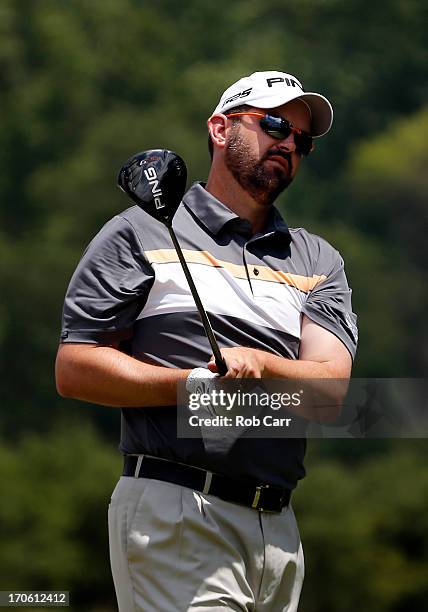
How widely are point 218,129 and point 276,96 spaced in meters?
0.17

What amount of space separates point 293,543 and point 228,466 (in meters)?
0.25

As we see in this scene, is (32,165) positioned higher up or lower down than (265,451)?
higher up

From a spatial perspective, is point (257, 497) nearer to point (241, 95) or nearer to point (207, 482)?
point (207, 482)

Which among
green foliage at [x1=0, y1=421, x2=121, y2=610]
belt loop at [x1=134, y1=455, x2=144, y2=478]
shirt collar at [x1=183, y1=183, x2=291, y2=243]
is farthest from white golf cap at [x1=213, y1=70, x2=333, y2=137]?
green foliage at [x1=0, y1=421, x2=121, y2=610]

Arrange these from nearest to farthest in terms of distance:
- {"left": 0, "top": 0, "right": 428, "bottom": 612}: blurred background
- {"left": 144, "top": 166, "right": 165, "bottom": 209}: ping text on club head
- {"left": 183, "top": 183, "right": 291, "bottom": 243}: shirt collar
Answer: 1. {"left": 144, "top": 166, "right": 165, "bottom": 209}: ping text on club head
2. {"left": 183, "top": 183, "right": 291, "bottom": 243}: shirt collar
3. {"left": 0, "top": 0, "right": 428, "bottom": 612}: blurred background

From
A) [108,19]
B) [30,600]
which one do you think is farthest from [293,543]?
[108,19]

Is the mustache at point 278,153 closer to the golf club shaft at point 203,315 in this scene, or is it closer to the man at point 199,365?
the man at point 199,365

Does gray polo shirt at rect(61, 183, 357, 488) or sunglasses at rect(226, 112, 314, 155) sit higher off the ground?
sunglasses at rect(226, 112, 314, 155)

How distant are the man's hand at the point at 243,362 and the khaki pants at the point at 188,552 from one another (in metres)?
0.27

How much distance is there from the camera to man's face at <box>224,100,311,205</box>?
2.93 m

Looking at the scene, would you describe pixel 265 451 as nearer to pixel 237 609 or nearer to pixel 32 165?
pixel 237 609

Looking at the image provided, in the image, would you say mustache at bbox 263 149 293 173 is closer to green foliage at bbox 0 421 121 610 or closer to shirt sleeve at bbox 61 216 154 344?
shirt sleeve at bbox 61 216 154 344

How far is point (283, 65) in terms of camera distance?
16.3 m

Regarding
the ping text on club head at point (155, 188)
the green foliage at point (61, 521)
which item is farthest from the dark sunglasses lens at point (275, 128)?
the green foliage at point (61, 521)
